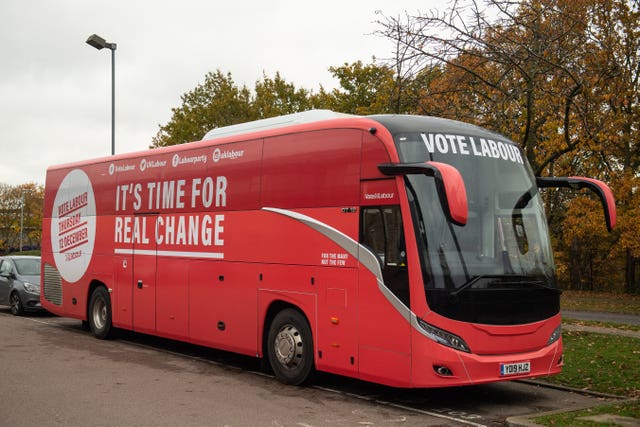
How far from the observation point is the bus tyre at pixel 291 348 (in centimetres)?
1003

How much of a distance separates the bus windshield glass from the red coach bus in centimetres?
2

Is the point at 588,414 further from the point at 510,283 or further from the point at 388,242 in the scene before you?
the point at 388,242

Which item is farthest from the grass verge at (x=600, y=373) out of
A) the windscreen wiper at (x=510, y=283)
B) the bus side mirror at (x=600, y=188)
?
the bus side mirror at (x=600, y=188)

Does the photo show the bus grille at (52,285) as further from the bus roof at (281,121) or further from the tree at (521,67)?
the tree at (521,67)

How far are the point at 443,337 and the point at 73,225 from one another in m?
10.8

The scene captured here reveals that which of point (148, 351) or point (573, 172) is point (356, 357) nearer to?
point (148, 351)

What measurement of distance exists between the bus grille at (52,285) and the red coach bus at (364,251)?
186 inches

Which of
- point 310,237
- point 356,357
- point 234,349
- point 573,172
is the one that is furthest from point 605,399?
point 573,172

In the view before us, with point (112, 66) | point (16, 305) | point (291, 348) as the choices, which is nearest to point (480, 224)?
point (291, 348)

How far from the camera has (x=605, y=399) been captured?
31.6ft

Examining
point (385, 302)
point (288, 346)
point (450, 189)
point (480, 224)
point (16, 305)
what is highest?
point (450, 189)

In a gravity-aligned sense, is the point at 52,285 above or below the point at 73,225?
below

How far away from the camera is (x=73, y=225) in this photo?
651 inches

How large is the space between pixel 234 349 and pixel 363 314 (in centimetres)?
310
